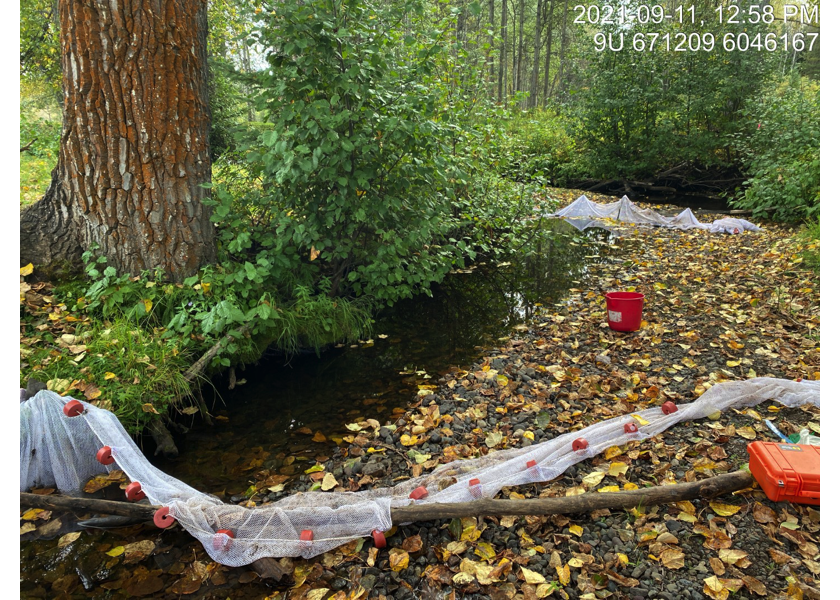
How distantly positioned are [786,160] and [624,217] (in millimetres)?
3189

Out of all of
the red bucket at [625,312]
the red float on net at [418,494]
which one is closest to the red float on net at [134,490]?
the red float on net at [418,494]

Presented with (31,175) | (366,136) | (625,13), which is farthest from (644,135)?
(31,175)

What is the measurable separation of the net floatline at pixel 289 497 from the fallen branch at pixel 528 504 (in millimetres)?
95

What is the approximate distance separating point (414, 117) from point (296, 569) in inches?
143

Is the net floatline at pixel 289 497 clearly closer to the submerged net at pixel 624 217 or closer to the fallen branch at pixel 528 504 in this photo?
the fallen branch at pixel 528 504

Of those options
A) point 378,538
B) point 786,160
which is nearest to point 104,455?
point 378,538

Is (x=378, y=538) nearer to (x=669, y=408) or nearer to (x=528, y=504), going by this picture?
(x=528, y=504)

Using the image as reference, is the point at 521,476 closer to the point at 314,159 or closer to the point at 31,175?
the point at 314,159

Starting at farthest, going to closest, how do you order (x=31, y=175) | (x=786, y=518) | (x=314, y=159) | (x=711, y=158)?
(x=711, y=158), (x=31, y=175), (x=314, y=159), (x=786, y=518)

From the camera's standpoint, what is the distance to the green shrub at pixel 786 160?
29.6ft

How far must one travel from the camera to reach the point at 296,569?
2.42 metres

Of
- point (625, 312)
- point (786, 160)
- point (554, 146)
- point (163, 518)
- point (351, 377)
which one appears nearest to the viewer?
point (163, 518)

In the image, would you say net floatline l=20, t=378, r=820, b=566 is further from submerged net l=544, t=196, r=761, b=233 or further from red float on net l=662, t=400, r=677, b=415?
submerged net l=544, t=196, r=761, b=233

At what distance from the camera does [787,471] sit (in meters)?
2.45
